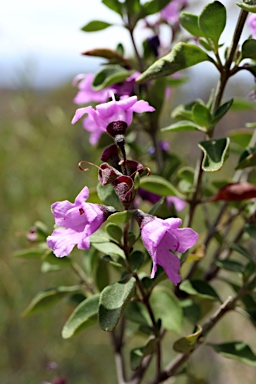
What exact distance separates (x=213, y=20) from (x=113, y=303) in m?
0.38

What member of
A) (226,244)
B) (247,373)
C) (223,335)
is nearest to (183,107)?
(226,244)

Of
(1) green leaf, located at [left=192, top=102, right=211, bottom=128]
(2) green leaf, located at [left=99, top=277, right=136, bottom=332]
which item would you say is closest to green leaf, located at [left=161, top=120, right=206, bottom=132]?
(1) green leaf, located at [left=192, top=102, right=211, bottom=128]

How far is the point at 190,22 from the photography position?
71cm

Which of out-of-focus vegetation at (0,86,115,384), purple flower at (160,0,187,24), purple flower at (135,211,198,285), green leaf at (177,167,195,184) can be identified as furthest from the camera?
out-of-focus vegetation at (0,86,115,384)

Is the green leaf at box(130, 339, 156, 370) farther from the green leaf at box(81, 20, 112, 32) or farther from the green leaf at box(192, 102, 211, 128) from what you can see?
the green leaf at box(81, 20, 112, 32)

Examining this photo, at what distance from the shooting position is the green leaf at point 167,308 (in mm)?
859

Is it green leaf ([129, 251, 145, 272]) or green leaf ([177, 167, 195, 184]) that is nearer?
green leaf ([129, 251, 145, 272])

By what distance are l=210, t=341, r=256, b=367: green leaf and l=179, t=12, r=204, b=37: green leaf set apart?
52 cm

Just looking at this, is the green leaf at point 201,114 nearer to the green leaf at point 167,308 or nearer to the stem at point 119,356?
the green leaf at point 167,308

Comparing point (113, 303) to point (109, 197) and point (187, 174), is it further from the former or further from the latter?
point (187, 174)

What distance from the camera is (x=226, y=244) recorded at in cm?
104

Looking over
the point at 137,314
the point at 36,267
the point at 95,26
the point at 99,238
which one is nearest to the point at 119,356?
the point at 137,314

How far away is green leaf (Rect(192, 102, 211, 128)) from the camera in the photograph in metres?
0.74

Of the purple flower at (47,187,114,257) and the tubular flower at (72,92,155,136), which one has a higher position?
the tubular flower at (72,92,155,136)
